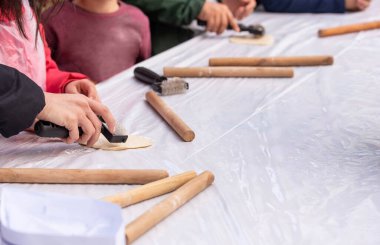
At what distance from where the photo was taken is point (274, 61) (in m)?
1.33

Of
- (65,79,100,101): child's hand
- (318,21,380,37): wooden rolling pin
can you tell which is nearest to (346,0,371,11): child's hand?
(318,21,380,37): wooden rolling pin

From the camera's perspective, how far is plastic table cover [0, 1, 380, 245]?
713 millimetres

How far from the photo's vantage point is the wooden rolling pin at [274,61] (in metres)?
1.33

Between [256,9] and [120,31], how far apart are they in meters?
0.60

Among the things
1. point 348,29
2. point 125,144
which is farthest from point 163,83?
point 348,29

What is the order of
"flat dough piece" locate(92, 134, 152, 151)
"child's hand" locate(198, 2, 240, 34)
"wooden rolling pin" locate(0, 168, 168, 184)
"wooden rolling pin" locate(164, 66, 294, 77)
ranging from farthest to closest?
"child's hand" locate(198, 2, 240, 34)
"wooden rolling pin" locate(164, 66, 294, 77)
"flat dough piece" locate(92, 134, 152, 151)
"wooden rolling pin" locate(0, 168, 168, 184)

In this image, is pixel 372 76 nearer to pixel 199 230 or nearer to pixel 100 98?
pixel 100 98

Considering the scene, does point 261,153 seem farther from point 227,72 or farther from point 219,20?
point 219,20

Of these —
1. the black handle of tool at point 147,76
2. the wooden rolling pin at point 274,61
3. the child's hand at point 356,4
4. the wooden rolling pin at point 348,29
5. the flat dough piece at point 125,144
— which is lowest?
the child's hand at point 356,4

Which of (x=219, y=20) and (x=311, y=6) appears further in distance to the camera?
(x=311, y=6)

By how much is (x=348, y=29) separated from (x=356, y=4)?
321 mm

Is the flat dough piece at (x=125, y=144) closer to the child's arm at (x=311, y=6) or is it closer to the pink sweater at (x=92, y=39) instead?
the pink sweater at (x=92, y=39)

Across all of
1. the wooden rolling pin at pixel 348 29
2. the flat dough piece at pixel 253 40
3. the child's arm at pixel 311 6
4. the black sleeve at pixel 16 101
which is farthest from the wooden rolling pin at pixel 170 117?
the child's arm at pixel 311 6

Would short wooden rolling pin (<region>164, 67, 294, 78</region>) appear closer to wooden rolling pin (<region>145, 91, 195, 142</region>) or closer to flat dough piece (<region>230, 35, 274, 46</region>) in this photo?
wooden rolling pin (<region>145, 91, 195, 142</region>)
